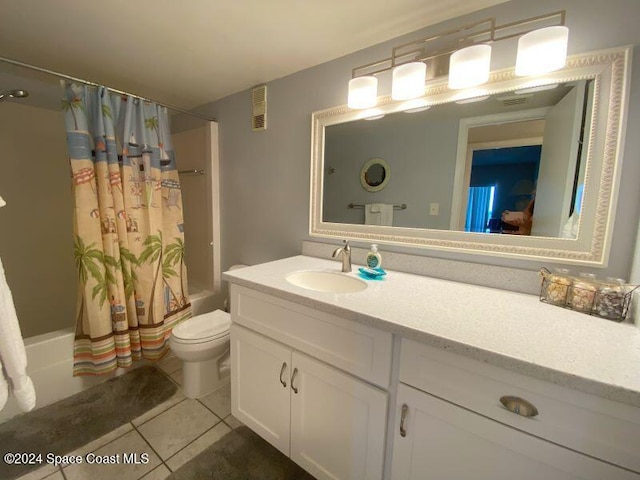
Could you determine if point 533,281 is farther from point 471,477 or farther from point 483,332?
point 471,477

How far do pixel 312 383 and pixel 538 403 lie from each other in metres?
0.68

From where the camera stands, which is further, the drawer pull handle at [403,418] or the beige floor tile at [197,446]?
the beige floor tile at [197,446]

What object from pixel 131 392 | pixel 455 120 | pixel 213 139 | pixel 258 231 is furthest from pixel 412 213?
pixel 131 392

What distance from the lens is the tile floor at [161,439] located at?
1.14 meters

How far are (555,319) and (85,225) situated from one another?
2205 millimetres

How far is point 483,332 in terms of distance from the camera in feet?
2.33

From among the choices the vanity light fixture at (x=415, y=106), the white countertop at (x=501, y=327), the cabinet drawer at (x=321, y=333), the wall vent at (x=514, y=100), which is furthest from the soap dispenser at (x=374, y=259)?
the wall vent at (x=514, y=100)

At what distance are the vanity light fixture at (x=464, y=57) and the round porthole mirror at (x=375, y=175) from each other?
294mm

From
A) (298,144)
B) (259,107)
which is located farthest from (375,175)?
(259,107)

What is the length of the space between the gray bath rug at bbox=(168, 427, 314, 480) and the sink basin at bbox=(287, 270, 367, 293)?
2.67 ft

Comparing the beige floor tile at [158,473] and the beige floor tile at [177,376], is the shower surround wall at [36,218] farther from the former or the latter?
the beige floor tile at [158,473]

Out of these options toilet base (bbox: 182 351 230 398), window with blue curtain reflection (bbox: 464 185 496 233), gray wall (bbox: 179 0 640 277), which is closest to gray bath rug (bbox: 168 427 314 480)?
toilet base (bbox: 182 351 230 398)

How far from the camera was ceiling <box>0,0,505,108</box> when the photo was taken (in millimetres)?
1116

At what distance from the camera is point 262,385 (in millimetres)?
1163
